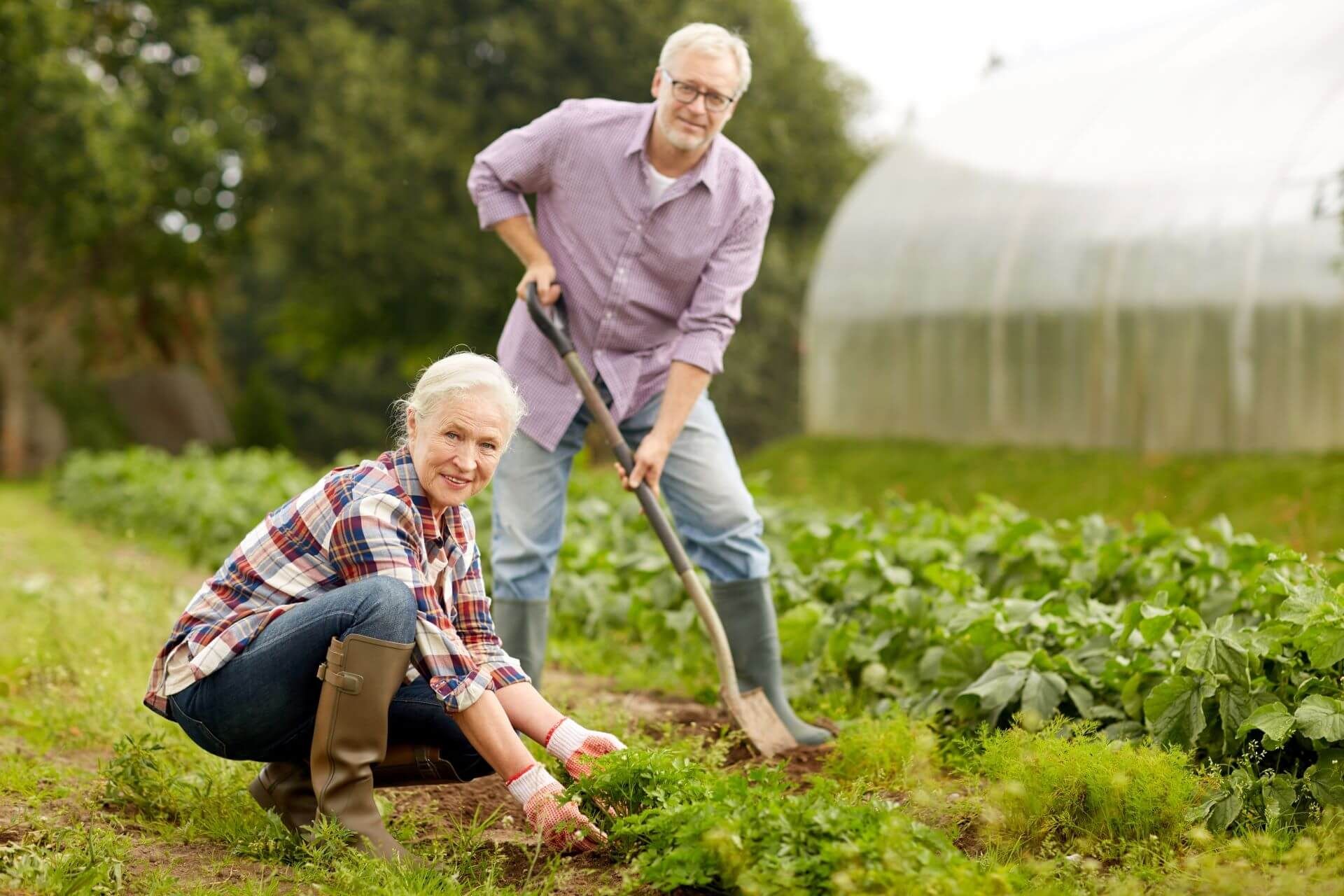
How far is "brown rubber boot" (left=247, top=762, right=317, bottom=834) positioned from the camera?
8.78ft

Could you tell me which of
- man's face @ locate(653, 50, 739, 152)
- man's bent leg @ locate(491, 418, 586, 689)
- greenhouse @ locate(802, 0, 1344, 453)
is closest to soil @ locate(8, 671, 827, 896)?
man's bent leg @ locate(491, 418, 586, 689)

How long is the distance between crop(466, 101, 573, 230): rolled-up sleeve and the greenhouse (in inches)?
215

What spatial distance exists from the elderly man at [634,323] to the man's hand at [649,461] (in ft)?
0.11

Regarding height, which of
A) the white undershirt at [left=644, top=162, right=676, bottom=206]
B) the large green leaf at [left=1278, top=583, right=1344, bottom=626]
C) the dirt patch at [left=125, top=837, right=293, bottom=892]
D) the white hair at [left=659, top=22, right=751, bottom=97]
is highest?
the white hair at [left=659, top=22, right=751, bottom=97]

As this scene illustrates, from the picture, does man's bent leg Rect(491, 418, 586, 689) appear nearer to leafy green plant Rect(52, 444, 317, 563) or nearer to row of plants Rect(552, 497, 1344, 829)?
row of plants Rect(552, 497, 1344, 829)

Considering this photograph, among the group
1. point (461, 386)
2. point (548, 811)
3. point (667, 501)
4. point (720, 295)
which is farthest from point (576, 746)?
point (720, 295)

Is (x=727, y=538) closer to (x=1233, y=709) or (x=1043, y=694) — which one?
(x=1043, y=694)

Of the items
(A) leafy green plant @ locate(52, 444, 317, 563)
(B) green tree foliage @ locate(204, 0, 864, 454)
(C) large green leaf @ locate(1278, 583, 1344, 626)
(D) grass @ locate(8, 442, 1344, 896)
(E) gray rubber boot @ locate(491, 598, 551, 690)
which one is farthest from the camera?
(B) green tree foliage @ locate(204, 0, 864, 454)

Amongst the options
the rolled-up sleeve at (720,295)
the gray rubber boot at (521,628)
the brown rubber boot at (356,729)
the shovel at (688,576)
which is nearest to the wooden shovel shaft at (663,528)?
the shovel at (688,576)

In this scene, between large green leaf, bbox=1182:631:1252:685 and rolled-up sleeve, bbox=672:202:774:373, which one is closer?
large green leaf, bbox=1182:631:1252:685

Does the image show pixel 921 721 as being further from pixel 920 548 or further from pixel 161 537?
pixel 161 537

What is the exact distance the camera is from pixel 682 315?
139 inches

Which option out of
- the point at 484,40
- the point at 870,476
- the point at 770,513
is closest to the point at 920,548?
the point at 770,513

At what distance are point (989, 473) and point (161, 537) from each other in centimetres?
591
